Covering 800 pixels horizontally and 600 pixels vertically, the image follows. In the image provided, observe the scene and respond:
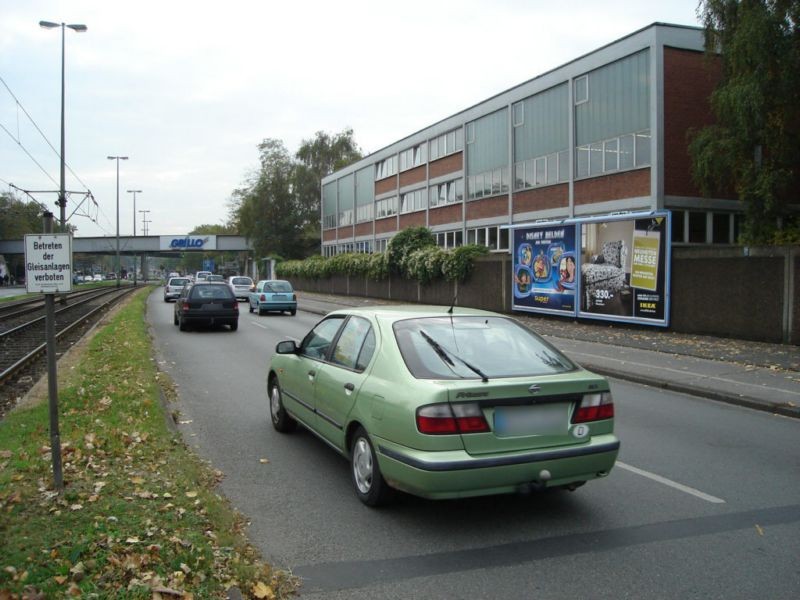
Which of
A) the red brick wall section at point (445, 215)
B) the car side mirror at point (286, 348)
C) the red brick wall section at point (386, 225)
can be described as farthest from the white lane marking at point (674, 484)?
the red brick wall section at point (386, 225)

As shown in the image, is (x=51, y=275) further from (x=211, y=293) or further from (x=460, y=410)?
(x=211, y=293)

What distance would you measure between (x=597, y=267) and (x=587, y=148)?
10724 mm

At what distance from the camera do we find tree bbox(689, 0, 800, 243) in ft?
64.3

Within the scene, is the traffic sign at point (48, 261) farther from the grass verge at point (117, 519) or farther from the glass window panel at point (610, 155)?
the glass window panel at point (610, 155)

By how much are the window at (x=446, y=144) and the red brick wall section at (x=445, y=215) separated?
3160 millimetres

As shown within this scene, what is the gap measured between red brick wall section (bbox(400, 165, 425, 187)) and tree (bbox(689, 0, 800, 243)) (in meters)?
22.5

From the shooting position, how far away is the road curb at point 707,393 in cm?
864

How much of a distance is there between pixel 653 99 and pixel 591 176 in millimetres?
4058

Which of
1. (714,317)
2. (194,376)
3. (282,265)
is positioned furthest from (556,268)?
(282,265)

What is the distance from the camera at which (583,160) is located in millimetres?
28031

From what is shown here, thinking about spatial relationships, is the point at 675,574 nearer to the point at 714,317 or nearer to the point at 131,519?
the point at 131,519

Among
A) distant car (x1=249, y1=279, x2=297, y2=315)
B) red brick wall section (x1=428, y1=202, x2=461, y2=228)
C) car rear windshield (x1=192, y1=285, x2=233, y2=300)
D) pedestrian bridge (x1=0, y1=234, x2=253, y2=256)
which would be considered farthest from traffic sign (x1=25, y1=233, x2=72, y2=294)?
pedestrian bridge (x1=0, y1=234, x2=253, y2=256)

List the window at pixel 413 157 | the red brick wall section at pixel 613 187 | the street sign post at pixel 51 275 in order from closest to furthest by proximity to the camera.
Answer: the street sign post at pixel 51 275, the red brick wall section at pixel 613 187, the window at pixel 413 157

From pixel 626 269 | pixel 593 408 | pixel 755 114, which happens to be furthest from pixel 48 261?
pixel 755 114
